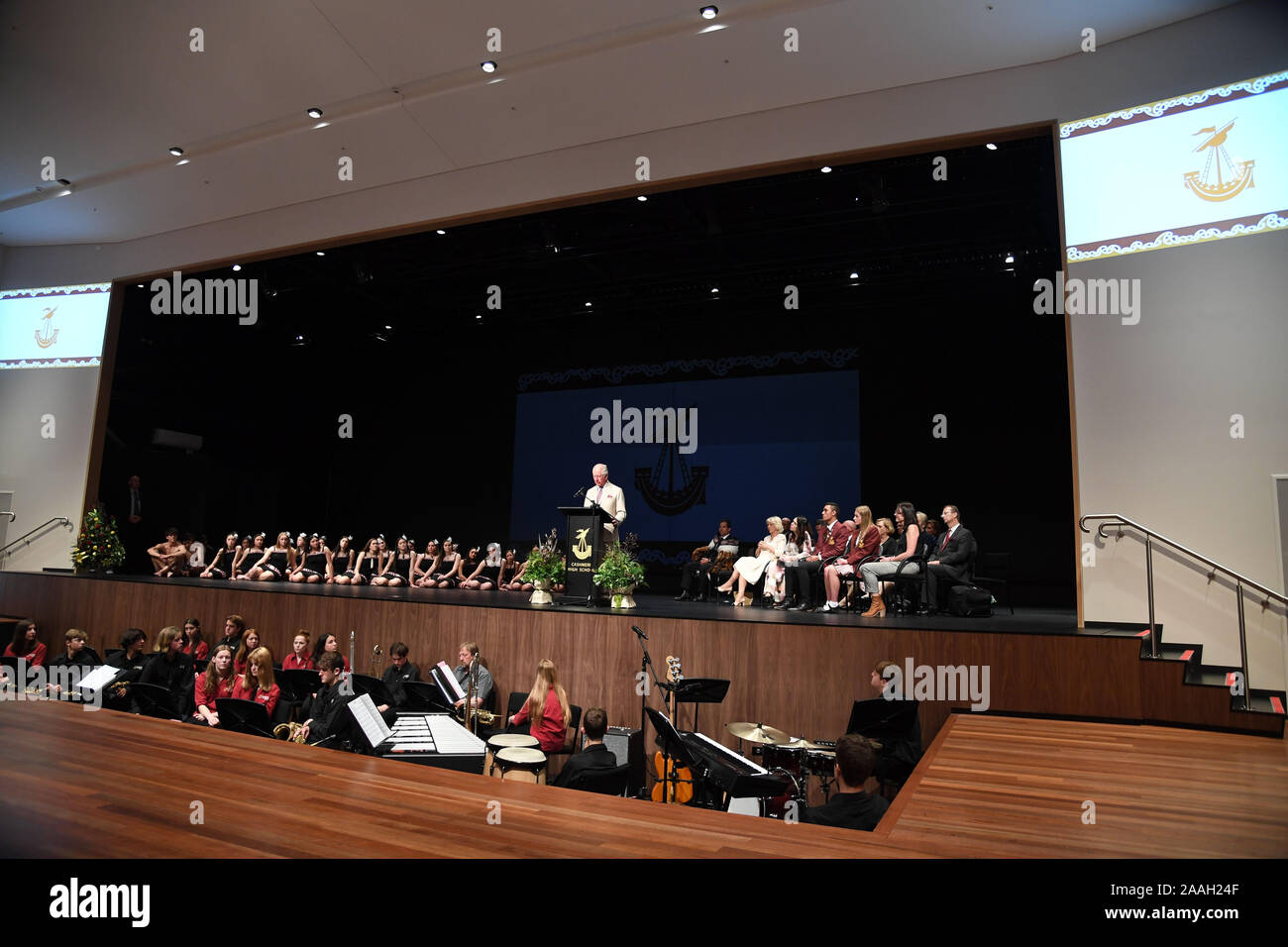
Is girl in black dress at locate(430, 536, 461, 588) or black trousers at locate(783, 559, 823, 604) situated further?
girl in black dress at locate(430, 536, 461, 588)

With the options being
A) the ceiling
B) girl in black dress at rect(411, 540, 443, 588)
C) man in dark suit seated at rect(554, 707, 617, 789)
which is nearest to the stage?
man in dark suit seated at rect(554, 707, 617, 789)

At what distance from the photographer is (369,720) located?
4.38 meters

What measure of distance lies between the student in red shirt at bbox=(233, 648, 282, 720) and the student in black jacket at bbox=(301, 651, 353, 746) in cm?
32

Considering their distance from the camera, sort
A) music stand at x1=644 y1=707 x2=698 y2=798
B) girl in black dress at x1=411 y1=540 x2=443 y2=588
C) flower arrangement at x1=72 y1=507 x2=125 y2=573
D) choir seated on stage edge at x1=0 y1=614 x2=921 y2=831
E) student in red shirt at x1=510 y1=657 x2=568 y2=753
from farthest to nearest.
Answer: girl in black dress at x1=411 y1=540 x2=443 y2=588 < flower arrangement at x1=72 y1=507 x2=125 y2=573 < student in red shirt at x1=510 y1=657 x2=568 y2=753 < music stand at x1=644 y1=707 x2=698 y2=798 < choir seated on stage edge at x1=0 y1=614 x2=921 y2=831

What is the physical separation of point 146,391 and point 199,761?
12732mm

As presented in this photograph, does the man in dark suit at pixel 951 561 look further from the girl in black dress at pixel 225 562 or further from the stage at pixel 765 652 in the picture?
the girl in black dress at pixel 225 562

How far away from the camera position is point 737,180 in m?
9.02

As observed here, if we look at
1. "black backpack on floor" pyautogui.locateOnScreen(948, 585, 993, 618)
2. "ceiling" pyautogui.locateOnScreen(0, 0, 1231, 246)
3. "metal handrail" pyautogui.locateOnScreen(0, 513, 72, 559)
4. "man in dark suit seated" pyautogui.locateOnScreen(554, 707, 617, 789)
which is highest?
"ceiling" pyautogui.locateOnScreen(0, 0, 1231, 246)

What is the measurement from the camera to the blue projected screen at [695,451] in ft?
39.9

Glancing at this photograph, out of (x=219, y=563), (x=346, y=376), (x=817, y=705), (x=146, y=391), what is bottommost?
(x=817, y=705)

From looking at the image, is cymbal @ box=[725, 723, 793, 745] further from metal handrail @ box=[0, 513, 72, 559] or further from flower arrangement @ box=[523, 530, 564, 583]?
metal handrail @ box=[0, 513, 72, 559]

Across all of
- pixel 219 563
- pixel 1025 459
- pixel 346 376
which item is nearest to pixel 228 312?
pixel 346 376

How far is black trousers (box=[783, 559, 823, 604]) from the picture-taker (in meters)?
8.58
